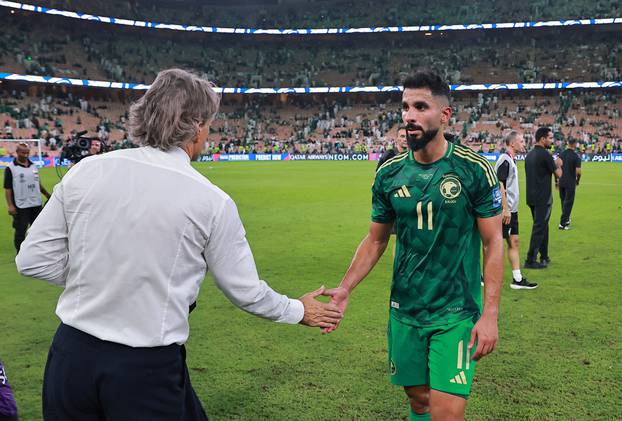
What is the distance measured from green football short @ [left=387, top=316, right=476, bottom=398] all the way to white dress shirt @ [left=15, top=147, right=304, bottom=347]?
1444 mm

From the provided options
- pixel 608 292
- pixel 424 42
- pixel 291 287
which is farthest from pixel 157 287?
pixel 424 42

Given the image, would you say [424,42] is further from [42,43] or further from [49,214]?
[49,214]

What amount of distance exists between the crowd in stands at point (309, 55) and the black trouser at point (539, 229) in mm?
52899

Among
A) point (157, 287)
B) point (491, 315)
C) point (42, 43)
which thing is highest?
point (42, 43)

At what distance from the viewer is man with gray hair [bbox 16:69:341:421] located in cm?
205

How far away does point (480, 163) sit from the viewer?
323 centimetres

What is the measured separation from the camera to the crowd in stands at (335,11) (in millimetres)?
62094

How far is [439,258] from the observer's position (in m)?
3.21

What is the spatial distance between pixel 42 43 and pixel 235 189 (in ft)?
157

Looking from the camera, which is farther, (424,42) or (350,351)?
(424,42)

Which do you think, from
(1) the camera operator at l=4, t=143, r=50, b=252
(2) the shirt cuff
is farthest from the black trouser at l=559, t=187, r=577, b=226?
(2) the shirt cuff

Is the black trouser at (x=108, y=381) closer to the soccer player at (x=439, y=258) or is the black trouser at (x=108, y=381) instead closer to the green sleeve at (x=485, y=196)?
the soccer player at (x=439, y=258)

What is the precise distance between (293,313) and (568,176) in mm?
12441

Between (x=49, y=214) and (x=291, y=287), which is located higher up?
(x=49, y=214)
